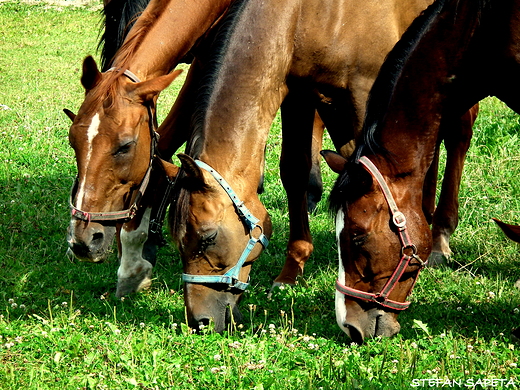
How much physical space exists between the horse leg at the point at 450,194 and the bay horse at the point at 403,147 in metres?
1.75

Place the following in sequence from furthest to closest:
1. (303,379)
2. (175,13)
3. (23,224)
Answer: (23,224) → (175,13) → (303,379)

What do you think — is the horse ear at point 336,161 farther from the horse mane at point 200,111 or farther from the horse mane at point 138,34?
the horse mane at point 138,34

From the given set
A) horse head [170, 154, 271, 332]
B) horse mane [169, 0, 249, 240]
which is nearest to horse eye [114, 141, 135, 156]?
horse mane [169, 0, 249, 240]

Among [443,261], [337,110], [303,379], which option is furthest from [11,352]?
[443,261]

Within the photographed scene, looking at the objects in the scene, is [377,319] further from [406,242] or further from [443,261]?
[443,261]

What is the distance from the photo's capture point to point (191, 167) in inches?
140

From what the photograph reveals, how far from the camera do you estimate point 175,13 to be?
14.7 feet

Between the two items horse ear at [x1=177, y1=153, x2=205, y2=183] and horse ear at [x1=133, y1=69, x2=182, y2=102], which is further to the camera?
horse ear at [x1=133, y1=69, x2=182, y2=102]

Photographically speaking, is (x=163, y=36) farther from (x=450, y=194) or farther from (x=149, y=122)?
(x=450, y=194)

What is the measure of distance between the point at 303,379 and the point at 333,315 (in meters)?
1.09

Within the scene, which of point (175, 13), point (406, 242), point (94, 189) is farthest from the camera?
point (175, 13)

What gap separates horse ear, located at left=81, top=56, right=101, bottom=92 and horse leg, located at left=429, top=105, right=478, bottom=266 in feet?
9.45

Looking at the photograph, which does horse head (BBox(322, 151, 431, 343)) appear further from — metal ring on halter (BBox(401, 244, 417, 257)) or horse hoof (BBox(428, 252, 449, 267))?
horse hoof (BBox(428, 252, 449, 267))

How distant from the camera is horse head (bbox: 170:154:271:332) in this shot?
3.69 meters
